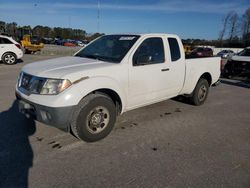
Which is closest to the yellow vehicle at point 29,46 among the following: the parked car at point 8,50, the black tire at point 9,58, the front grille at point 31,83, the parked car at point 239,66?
the parked car at point 8,50

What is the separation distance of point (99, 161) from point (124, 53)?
2.00 meters

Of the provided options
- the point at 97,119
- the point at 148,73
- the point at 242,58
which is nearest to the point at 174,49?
the point at 148,73

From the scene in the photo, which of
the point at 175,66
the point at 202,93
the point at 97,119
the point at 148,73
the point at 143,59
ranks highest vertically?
the point at 143,59

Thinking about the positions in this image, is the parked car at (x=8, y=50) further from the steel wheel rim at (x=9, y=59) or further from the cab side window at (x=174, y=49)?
the cab side window at (x=174, y=49)

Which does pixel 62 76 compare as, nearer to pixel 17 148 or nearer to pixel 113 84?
pixel 113 84

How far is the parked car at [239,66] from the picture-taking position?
10.8 metres

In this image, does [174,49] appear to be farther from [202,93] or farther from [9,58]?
[9,58]

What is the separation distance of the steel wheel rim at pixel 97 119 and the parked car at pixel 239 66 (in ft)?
30.2

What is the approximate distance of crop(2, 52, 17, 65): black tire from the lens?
13.8 m

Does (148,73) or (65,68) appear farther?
(148,73)

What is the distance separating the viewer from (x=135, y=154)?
11.4 ft

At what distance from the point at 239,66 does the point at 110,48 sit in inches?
348

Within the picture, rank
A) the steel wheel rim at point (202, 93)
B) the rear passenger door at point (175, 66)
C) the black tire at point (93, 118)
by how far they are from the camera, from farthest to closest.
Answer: the steel wheel rim at point (202, 93) < the rear passenger door at point (175, 66) < the black tire at point (93, 118)

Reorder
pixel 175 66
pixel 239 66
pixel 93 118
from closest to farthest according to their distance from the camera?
pixel 93 118 < pixel 175 66 < pixel 239 66
